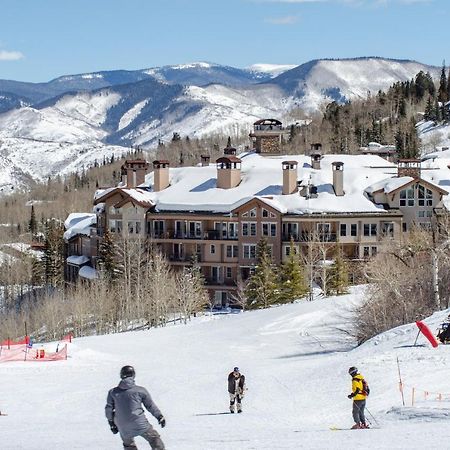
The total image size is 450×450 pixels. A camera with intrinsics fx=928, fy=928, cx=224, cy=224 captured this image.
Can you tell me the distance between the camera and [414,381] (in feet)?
78.6

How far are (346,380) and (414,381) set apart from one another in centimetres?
277

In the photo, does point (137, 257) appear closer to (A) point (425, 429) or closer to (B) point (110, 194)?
(B) point (110, 194)

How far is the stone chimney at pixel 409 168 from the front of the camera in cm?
7162

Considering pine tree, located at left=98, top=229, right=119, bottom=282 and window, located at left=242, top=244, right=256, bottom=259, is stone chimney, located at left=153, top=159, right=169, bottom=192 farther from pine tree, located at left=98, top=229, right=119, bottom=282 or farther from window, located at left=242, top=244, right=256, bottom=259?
window, located at left=242, top=244, right=256, bottom=259

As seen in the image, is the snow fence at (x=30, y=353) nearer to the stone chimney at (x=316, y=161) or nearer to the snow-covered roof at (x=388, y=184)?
the snow-covered roof at (x=388, y=184)

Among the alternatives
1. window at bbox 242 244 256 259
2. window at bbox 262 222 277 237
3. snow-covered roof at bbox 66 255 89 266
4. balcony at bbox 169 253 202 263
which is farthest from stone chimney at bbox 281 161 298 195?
snow-covered roof at bbox 66 255 89 266

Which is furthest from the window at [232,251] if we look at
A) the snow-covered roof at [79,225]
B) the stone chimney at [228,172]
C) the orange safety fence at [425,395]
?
Answer: the orange safety fence at [425,395]

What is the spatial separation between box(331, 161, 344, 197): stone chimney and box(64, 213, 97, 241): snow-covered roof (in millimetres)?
21645

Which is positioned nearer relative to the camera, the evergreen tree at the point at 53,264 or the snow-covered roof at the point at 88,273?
the snow-covered roof at the point at 88,273

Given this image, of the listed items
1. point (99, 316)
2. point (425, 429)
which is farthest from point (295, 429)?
point (99, 316)

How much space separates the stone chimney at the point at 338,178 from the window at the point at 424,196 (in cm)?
581

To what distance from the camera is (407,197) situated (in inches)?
2758

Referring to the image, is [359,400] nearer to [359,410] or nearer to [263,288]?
[359,410]

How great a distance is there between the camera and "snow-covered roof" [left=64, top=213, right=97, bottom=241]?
8078 centimetres
